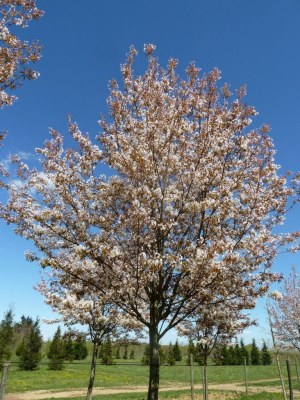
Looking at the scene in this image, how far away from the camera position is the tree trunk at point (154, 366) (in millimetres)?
6891

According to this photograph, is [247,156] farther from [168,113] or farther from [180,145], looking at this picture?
[168,113]

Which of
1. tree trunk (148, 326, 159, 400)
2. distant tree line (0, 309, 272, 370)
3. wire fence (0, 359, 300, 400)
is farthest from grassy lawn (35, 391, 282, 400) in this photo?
tree trunk (148, 326, 159, 400)

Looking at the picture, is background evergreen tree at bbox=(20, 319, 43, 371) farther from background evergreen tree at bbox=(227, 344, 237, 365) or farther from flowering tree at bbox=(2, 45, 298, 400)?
flowering tree at bbox=(2, 45, 298, 400)

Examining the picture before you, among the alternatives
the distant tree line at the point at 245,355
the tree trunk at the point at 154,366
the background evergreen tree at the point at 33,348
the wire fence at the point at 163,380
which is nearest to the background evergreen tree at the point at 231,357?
the distant tree line at the point at 245,355

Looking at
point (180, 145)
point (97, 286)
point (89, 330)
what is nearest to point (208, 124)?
point (180, 145)

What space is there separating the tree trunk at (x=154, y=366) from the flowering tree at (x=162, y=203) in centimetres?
2

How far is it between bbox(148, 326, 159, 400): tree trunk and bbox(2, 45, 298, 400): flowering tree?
2cm

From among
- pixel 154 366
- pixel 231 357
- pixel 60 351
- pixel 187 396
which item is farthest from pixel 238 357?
pixel 154 366

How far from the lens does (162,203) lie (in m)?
7.07

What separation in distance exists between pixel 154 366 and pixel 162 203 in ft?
10.6

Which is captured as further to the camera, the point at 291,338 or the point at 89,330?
the point at 291,338

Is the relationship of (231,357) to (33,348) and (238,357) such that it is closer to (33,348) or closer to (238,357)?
(238,357)

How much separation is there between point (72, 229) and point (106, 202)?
856mm

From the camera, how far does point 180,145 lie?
7633 mm
